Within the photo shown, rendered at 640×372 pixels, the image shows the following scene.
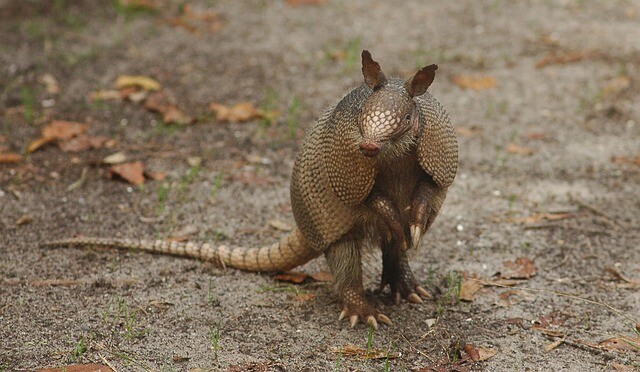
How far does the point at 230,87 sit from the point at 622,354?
488 centimetres

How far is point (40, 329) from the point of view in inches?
173

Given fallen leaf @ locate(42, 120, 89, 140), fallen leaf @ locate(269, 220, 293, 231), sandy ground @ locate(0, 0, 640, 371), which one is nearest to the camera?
sandy ground @ locate(0, 0, 640, 371)

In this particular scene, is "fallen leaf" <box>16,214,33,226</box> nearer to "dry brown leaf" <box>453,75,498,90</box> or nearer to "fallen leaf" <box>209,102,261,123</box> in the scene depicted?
"fallen leaf" <box>209,102,261,123</box>

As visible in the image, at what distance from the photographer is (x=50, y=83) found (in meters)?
8.14

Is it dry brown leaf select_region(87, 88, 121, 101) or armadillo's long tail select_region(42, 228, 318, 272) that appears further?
dry brown leaf select_region(87, 88, 121, 101)

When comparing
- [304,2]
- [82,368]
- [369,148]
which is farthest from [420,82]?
[304,2]

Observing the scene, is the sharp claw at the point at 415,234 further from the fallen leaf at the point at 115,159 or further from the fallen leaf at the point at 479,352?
the fallen leaf at the point at 115,159

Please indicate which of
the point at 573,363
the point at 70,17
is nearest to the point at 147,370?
the point at 573,363

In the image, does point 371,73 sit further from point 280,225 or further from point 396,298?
point 280,225

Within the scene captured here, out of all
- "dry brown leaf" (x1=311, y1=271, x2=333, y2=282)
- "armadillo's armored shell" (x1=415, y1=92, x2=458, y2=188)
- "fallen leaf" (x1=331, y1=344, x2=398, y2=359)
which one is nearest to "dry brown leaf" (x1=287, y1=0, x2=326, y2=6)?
"dry brown leaf" (x1=311, y1=271, x2=333, y2=282)

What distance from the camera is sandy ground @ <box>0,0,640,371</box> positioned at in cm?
450

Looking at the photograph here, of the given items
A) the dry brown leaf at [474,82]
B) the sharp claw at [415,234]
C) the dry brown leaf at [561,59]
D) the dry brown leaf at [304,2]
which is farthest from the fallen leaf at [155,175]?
the dry brown leaf at [304,2]

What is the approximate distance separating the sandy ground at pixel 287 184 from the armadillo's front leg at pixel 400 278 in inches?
4.7

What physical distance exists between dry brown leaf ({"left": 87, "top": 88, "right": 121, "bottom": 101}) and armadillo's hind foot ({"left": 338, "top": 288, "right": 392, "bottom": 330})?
3980mm
